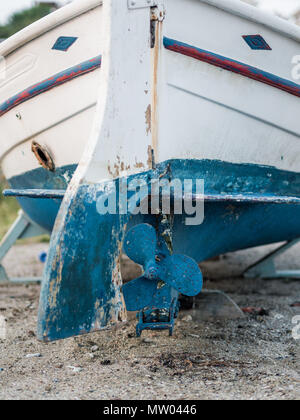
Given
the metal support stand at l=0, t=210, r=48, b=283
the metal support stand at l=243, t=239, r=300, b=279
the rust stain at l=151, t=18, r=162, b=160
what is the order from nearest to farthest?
the rust stain at l=151, t=18, r=162, b=160 < the metal support stand at l=0, t=210, r=48, b=283 < the metal support stand at l=243, t=239, r=300, b=279

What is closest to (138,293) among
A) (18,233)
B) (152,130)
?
(152,130)

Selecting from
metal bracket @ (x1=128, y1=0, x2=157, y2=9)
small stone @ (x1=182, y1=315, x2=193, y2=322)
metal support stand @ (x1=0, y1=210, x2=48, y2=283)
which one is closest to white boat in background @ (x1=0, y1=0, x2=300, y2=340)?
metal bracket @ (x1=128, y1=0, x2=157, y2=9)

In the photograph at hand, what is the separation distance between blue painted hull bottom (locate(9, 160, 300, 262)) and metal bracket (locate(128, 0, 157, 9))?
0.80 metres

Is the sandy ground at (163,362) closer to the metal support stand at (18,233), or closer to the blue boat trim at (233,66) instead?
the metal support stand at (18,233)

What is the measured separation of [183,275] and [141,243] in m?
0.28

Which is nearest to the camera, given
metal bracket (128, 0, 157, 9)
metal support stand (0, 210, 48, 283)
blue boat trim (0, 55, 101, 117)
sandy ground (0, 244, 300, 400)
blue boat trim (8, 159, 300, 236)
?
sandy ground (0, 244, 300, 400)

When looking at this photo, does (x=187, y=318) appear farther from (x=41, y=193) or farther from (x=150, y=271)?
(x=41, y=193)

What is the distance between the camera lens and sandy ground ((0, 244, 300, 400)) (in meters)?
2.19

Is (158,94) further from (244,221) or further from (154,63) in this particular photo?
(244,221)

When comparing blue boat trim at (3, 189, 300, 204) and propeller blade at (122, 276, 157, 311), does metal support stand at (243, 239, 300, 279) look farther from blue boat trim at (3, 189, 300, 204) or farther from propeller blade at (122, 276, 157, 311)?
propeller blade at (122, 276, 157, 311)

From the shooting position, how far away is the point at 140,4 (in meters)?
2.46

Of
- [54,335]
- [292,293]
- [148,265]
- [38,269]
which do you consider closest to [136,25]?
[148,265]

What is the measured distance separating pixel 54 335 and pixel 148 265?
23.2 inches

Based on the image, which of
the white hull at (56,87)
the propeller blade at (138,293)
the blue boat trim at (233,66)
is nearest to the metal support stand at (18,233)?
the white hull at (56,87)
